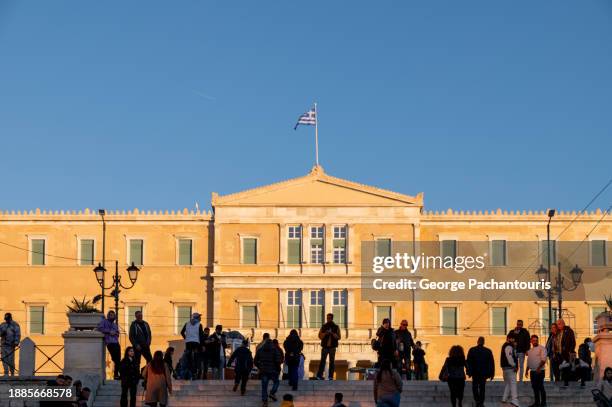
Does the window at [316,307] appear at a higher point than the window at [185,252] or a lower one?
lower

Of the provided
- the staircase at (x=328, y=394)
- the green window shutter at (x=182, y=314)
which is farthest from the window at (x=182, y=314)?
the staircase at (x=328, y=394)

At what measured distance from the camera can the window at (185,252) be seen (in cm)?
6656

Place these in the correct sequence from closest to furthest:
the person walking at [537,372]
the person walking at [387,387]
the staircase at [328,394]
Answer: the person walking at [387,387] → the person walking at [537,372] → the staircase at [328,394]

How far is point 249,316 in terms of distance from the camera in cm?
6538

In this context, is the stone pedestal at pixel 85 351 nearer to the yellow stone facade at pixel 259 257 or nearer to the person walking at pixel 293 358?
the person walking at pixel 293 358

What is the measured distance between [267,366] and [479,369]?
13.5 ft

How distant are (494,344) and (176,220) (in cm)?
1544

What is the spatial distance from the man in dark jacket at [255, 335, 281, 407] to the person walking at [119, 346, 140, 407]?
8.57 ft

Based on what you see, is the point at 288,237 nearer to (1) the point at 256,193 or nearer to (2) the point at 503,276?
(1) the point at 256,193

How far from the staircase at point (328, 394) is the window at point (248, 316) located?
3485cm

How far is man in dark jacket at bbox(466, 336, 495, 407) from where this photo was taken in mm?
A: 27906

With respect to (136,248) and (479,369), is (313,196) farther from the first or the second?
(479,369)

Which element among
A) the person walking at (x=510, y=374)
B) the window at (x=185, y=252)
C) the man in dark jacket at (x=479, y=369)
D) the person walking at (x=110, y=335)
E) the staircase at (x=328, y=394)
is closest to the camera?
the person walking at (x=510, y=374)

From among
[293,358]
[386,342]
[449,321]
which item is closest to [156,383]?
[293,358]
